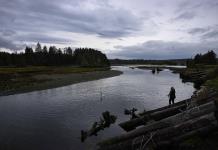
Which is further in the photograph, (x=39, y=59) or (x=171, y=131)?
(x=39, y=59)

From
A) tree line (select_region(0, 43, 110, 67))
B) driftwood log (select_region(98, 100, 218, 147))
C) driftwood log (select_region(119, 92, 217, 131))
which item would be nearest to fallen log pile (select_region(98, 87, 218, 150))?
driftwood log (select_region(98, 100, 218, 147))

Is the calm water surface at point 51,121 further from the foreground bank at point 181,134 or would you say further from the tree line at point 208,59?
the tree line at point 208,59

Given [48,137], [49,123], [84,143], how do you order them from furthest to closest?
[49,123] → [48,137] → [84,143]

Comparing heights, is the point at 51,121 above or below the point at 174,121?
below

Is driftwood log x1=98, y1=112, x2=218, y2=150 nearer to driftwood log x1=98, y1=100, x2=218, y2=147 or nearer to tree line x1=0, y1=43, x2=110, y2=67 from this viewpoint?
driftwood log x1=98, y1=100, x2=218, y2=147

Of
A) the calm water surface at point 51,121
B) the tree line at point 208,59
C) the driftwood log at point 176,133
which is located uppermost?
the tree line at point 208,59

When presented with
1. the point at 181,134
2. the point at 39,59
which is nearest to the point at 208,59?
the point at 39,59

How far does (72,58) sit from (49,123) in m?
173

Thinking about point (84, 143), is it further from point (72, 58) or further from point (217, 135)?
point (72, 58)

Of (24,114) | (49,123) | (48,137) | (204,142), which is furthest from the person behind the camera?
(24,114)

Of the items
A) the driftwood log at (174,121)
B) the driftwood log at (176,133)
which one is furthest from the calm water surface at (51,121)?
the driftwood log at (176,133)

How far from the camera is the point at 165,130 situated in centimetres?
1517

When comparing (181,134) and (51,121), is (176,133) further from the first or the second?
(51,121)

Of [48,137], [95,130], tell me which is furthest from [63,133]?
[95,130]
